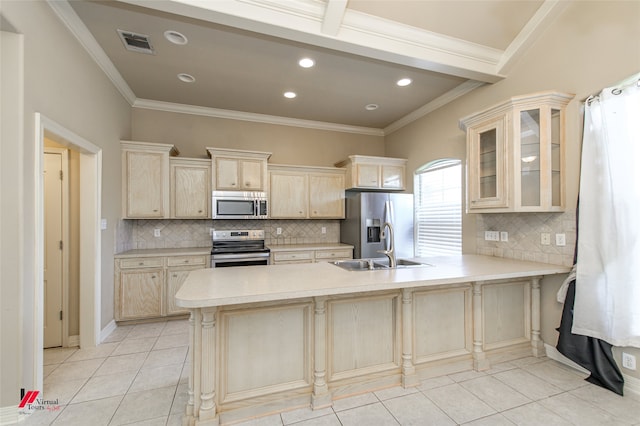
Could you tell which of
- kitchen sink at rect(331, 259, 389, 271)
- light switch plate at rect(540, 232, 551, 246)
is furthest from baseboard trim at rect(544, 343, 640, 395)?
kitchen sink at rect(331, 259, 389, 271)

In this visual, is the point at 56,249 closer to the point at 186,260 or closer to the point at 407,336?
the point at 186,260

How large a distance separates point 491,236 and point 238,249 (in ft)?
10.5

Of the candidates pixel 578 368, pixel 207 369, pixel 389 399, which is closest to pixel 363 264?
pixel 389 399

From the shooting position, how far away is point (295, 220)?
Answer: 15.5 ft

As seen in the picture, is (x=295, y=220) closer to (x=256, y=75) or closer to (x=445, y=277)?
(x=256, y=75)

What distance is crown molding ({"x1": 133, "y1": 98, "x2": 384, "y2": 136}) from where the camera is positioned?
4035mm

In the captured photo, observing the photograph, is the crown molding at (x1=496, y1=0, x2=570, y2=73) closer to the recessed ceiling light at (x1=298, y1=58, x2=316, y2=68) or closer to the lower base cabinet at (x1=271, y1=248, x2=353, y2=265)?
the recessed ceiling light at (x1=298, y1=58, x2=316, y2=68)

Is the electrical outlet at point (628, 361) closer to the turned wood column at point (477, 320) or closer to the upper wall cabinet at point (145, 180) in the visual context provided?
the turned wood column at point (477, 320)

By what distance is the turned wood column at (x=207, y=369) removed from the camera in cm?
170

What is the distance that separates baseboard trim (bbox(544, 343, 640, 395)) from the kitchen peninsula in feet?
0.28

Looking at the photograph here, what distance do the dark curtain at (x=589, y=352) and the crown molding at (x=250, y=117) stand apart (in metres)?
3.62

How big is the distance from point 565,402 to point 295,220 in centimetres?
369

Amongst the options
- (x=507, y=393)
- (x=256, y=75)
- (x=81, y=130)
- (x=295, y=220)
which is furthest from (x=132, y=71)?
(x=507, y=393)

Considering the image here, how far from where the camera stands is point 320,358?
196cm
